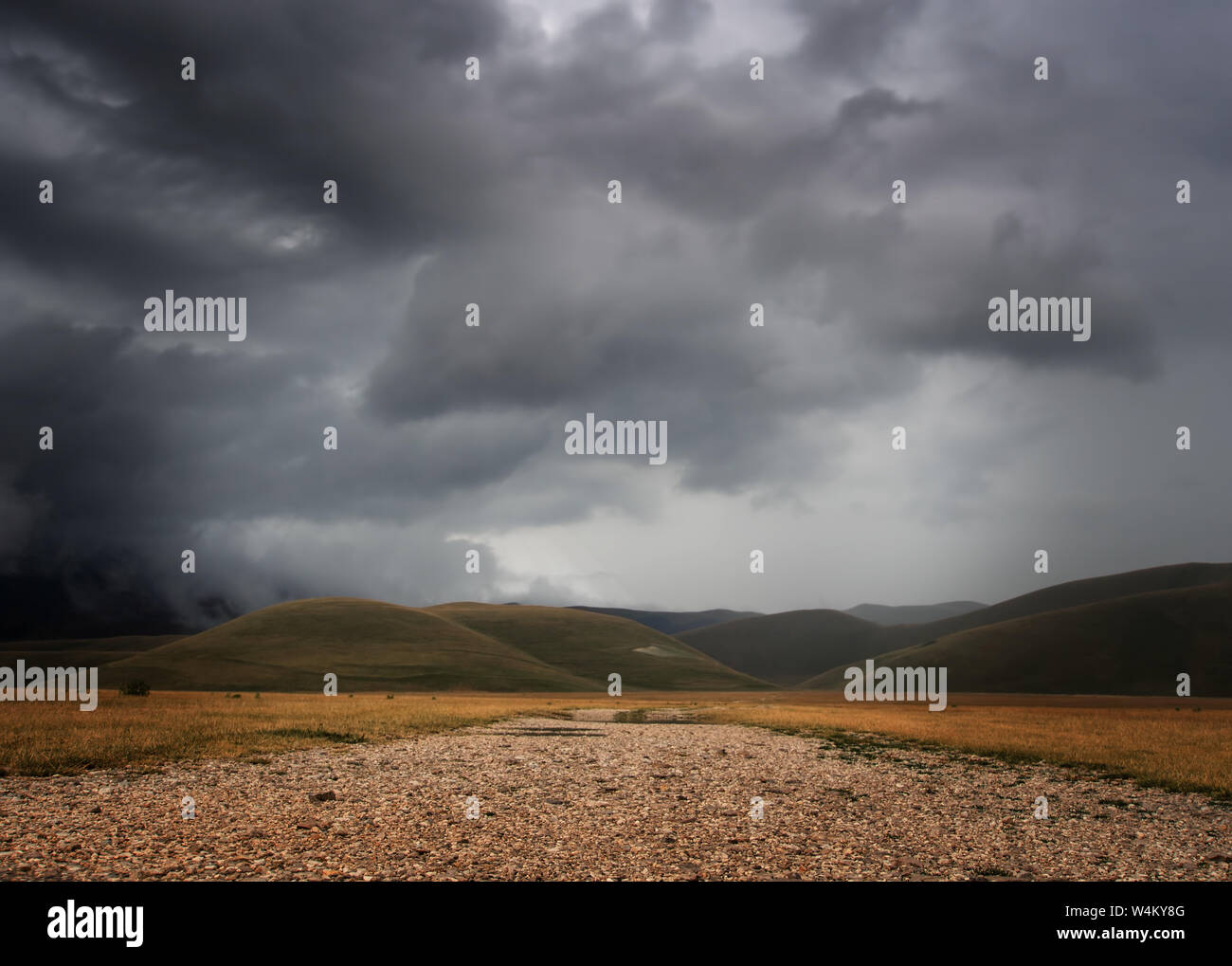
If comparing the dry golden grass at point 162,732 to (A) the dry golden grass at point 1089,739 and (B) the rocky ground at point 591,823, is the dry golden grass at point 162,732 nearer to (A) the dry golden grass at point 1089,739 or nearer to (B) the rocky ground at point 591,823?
(B) the rocky ground at point 591,823

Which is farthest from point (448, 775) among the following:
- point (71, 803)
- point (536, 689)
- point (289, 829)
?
point (536, 689)

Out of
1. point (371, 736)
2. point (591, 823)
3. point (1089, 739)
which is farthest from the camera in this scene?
point (1089, 739)

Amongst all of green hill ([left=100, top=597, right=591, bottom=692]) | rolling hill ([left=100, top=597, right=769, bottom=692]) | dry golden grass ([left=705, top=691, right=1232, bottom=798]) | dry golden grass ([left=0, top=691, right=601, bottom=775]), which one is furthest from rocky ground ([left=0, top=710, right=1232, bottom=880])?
rolling hill ([left=100, top=597, right=769, bottom=692])

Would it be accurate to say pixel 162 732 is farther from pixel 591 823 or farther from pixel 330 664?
pixel 330 664

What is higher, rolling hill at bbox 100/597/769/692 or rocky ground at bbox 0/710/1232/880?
rocky ground at bbox 0/710/1232/880

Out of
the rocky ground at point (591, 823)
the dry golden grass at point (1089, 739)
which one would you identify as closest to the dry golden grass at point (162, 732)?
the rocky ground at point (591, 823)

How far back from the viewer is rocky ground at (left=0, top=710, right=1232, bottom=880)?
16156mm

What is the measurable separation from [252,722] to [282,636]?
158 meters

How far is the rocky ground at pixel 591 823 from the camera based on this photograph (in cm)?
1616

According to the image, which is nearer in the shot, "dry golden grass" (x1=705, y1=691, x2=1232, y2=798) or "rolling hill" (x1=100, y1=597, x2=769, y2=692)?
"dry golden grass" (x1=705, y1=691, x2=1232, y2=798)

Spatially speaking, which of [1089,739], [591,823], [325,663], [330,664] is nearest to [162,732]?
[591,823]

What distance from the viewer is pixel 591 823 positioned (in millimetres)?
20219

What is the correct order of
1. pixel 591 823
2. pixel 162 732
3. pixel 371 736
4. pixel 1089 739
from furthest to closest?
pixel 1089 739 < pixel 371 736 < pixel 162 732 < pixel 591 823

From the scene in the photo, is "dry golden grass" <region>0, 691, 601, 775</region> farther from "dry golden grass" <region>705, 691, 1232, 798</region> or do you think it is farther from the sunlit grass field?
"dry golden grass" <region>705, 691, 1232, 798</region>
